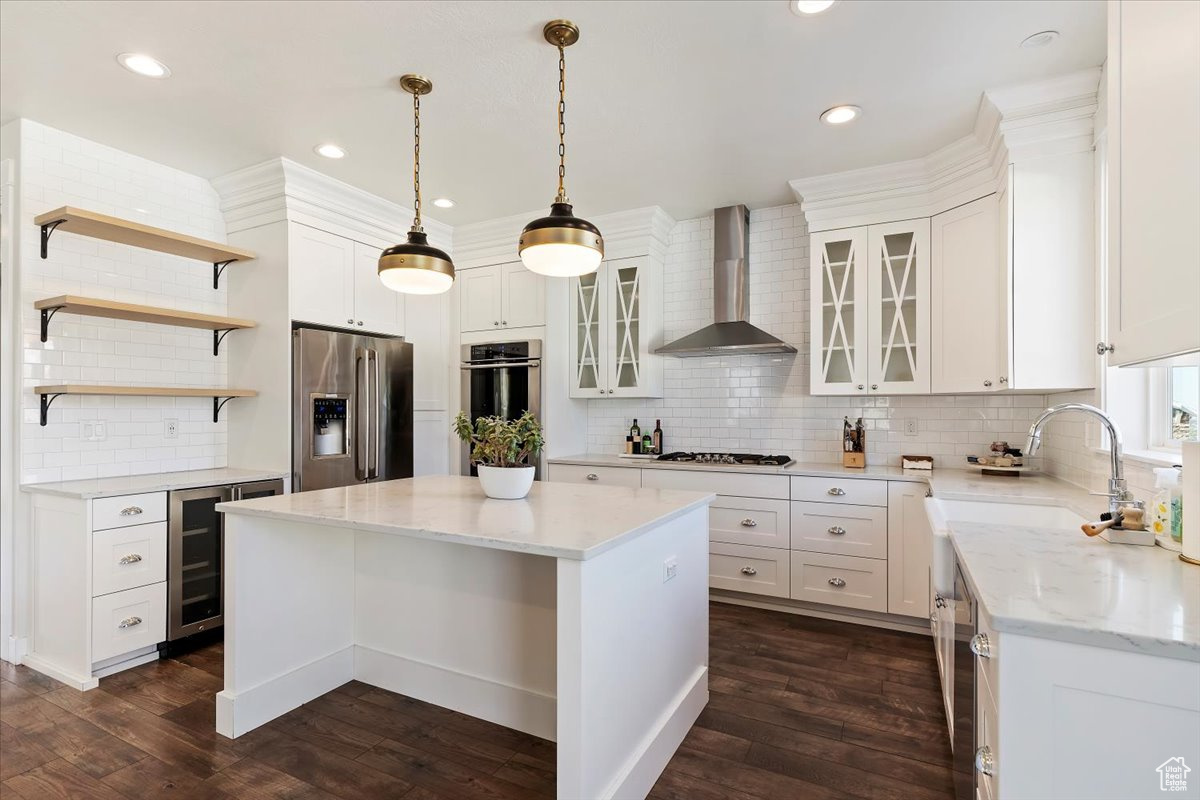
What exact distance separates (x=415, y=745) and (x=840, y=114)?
3.31 m

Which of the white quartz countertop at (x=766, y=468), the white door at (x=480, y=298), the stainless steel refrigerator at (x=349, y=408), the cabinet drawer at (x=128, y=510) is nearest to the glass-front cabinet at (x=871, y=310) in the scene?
the white quartz countertop at (x=766, y=468)

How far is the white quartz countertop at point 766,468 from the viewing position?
133 inches

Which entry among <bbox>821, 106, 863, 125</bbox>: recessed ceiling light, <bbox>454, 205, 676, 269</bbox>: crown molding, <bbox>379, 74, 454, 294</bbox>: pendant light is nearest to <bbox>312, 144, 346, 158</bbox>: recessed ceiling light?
<bbox>379, 74, 454, 294</bbox>: pendant light

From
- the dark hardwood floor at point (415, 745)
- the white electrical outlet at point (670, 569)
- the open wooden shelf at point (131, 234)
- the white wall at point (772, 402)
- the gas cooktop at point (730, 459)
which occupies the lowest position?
the dark hardwood floor at point (415, 745)

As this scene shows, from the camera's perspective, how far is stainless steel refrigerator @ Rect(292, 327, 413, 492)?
360 centimetres

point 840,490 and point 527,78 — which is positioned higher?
point 527,78

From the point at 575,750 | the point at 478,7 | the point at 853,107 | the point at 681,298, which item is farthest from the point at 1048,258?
the point at 575,750

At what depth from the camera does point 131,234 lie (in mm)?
3141

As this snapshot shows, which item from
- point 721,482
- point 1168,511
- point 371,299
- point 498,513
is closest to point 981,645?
point 1168,511

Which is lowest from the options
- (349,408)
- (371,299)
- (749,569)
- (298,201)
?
(749,569)

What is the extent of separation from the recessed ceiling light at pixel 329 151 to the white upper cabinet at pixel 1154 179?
10.8 ft

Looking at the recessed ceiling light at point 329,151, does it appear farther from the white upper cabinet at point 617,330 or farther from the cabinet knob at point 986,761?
the cabinet knob at point 986,761

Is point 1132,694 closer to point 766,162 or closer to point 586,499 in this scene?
point 586,499

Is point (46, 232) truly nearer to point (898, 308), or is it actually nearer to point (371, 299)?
point (371, 299)
